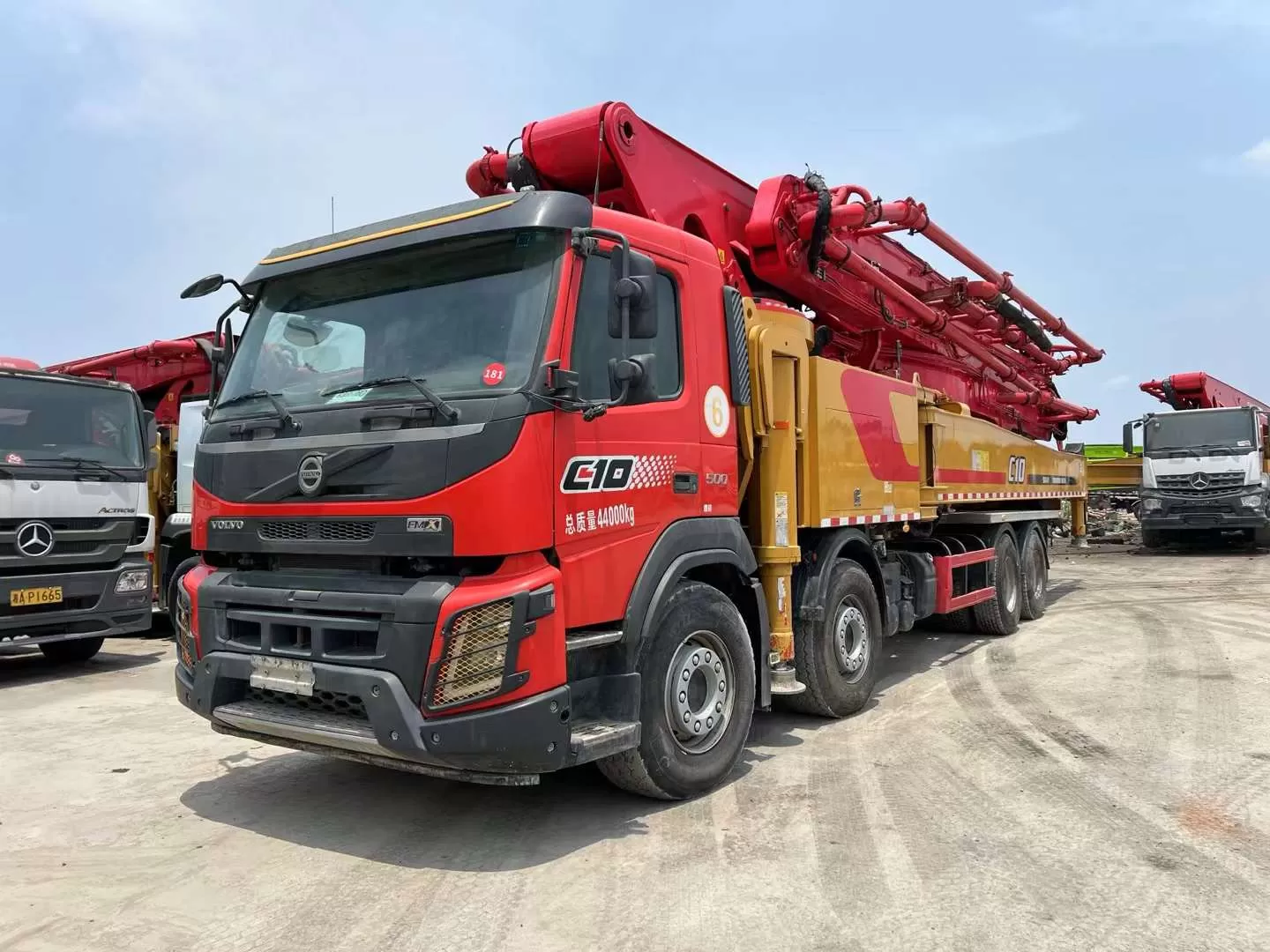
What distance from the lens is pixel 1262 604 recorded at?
36.7 feet

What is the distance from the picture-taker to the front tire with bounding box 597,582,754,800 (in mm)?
4230

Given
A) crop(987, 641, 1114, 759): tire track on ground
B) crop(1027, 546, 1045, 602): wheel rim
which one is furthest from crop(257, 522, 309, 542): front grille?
crop(1027, 546, 1045, 602): wheel rim

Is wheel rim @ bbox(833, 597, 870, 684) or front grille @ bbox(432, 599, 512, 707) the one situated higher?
front grille @ bbox(432, 599, 512, 707)

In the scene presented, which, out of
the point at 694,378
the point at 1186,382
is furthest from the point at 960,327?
the point at 1186,382

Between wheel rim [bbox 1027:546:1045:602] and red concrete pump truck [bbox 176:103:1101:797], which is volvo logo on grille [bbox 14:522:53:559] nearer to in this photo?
red concrete pump truck [bbox 176:103:1101:797]

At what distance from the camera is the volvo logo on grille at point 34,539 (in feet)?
24.5

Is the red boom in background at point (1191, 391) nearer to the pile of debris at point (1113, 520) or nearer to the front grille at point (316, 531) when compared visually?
the pile of debris at point (1113, 520)

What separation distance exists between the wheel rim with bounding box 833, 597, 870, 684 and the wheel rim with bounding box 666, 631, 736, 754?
1431 mm

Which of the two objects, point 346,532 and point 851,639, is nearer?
Answer: point 346,532

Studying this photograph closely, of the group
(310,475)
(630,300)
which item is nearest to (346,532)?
→ (310,475)

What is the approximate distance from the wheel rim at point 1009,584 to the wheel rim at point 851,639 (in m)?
3.60

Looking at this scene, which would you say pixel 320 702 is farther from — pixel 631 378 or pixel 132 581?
pixel 132 581

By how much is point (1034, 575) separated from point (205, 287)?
9099 mm

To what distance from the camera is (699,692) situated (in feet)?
15.2
